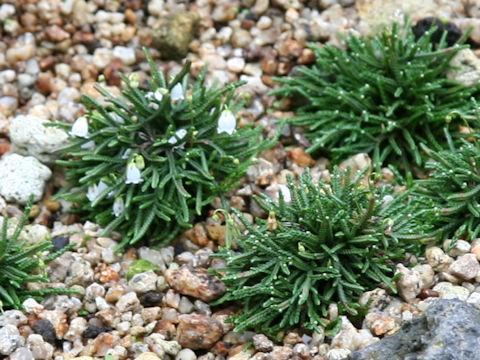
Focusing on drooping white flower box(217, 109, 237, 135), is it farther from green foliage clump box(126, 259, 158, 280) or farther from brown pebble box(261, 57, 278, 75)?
brown pebble box(261, 57, 278, 75)

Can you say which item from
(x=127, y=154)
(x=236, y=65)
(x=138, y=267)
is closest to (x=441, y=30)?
(x=236, y=65)

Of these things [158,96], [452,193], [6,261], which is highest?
[158,96]

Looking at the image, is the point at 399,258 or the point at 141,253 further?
the point at 141,253

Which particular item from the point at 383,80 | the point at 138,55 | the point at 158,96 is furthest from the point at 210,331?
the point at 138,55

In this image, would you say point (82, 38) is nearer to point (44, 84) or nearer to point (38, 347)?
point (44, 84)

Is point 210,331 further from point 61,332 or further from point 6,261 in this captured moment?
point 6,261
